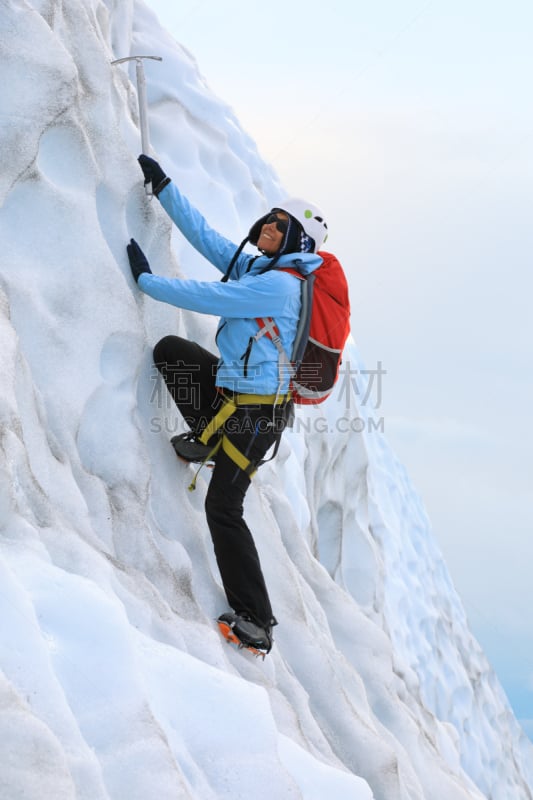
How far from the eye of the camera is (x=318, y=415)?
10195 mm

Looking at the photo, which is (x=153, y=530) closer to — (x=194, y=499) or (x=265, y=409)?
(x=194, y=499)

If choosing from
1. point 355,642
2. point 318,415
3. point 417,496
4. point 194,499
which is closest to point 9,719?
point 194,499

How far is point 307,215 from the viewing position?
501cm

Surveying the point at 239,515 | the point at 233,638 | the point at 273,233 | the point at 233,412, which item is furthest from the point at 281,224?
the point at 233,638

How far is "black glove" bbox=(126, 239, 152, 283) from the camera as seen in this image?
523 cm

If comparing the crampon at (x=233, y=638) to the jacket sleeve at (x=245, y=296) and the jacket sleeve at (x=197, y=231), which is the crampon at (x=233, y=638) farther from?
the jacket sleeve at (x=197, y=231)

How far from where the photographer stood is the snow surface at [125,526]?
300cm

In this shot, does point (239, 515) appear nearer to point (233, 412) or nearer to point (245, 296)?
point (233, 412)

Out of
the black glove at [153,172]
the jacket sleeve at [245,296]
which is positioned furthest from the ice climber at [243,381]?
the black glove at [153,172]

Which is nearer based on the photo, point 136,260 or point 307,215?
point 307,215

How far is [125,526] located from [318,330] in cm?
141

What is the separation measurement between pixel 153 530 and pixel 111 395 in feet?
2.46

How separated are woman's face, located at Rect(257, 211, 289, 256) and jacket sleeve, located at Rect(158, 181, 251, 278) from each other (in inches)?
15.6

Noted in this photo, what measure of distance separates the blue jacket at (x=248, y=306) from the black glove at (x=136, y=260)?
17 cm
